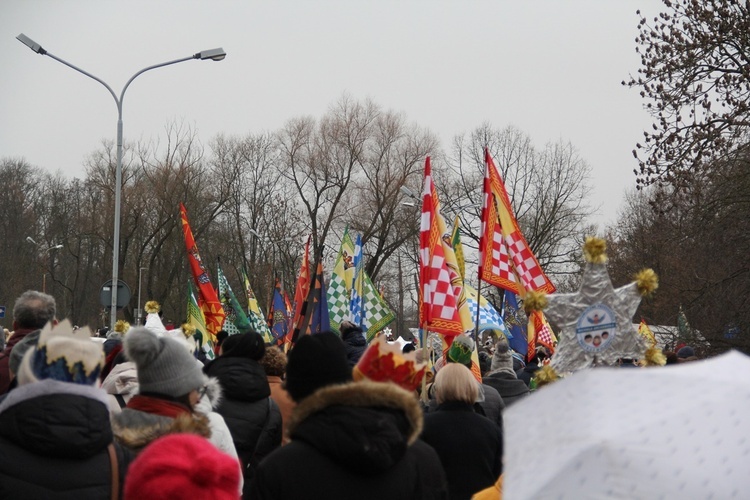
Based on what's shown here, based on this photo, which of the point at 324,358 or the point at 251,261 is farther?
the point at 251,261

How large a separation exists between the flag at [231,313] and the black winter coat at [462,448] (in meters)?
11.9

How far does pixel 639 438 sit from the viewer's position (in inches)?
51.7

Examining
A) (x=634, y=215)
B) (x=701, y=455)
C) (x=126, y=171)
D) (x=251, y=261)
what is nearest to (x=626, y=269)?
(x=634, y=215)

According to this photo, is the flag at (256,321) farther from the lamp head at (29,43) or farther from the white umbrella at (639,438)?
the white umbrella at (639,438)

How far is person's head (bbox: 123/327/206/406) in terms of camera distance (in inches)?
173

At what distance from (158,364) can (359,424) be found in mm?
1249

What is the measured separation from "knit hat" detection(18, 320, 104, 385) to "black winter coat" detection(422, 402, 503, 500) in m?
2.84

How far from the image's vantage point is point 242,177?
5459 cm

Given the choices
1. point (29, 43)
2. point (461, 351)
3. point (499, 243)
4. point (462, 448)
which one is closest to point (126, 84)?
point (29, 43)

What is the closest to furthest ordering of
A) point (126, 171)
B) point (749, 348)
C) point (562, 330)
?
point (562, 330) < point (749, 348) < point (126, 171)

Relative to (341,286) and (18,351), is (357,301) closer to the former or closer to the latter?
(341,286)

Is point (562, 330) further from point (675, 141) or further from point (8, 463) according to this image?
point (675, 141)

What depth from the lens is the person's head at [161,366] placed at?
4.38 m

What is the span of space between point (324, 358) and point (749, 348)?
19.0 metres
